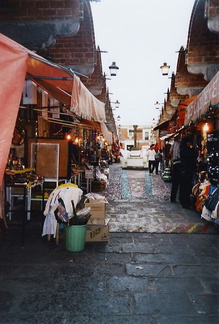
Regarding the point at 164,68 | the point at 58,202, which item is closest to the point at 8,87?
the point at 58,202

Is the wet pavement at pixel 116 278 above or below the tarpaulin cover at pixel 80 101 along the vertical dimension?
below

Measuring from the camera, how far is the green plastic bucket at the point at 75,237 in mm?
4398

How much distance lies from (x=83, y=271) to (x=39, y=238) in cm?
161

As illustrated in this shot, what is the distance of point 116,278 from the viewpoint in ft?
11.8

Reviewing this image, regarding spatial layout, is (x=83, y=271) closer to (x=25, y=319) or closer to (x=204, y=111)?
(x=25, y=319)

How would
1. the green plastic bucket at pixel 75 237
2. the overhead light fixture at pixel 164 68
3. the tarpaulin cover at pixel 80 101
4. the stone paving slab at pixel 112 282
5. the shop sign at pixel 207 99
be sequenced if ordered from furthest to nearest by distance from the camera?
the overhead light fixture at pixel 164 68, the green plastic bucket at pixel 75 237, the shop sign at pixel 207 99, the tarpaulin cover at pixel 80 101, the stone paving slab at pixel 112 282

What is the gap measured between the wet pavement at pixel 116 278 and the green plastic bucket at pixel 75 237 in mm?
105

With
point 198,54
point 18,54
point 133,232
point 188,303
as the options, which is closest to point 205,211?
point 133,232

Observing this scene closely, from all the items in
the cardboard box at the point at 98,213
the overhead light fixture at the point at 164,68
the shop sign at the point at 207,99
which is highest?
the overhead light fixture at the point at 164,68

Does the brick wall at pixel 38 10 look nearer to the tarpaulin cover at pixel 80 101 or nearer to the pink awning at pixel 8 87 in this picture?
the tarpaulin cover at pixel 80 101

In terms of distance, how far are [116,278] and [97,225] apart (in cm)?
136

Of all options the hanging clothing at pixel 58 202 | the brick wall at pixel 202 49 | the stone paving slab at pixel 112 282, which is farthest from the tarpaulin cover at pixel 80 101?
the brick wall at pixel 202 49

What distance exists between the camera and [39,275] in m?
3.63

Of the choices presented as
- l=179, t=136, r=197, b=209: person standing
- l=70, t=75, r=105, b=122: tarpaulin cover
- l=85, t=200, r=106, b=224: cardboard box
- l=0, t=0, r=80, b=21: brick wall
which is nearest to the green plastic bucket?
l=85, t=200, r=106, b=224: cardboard box
